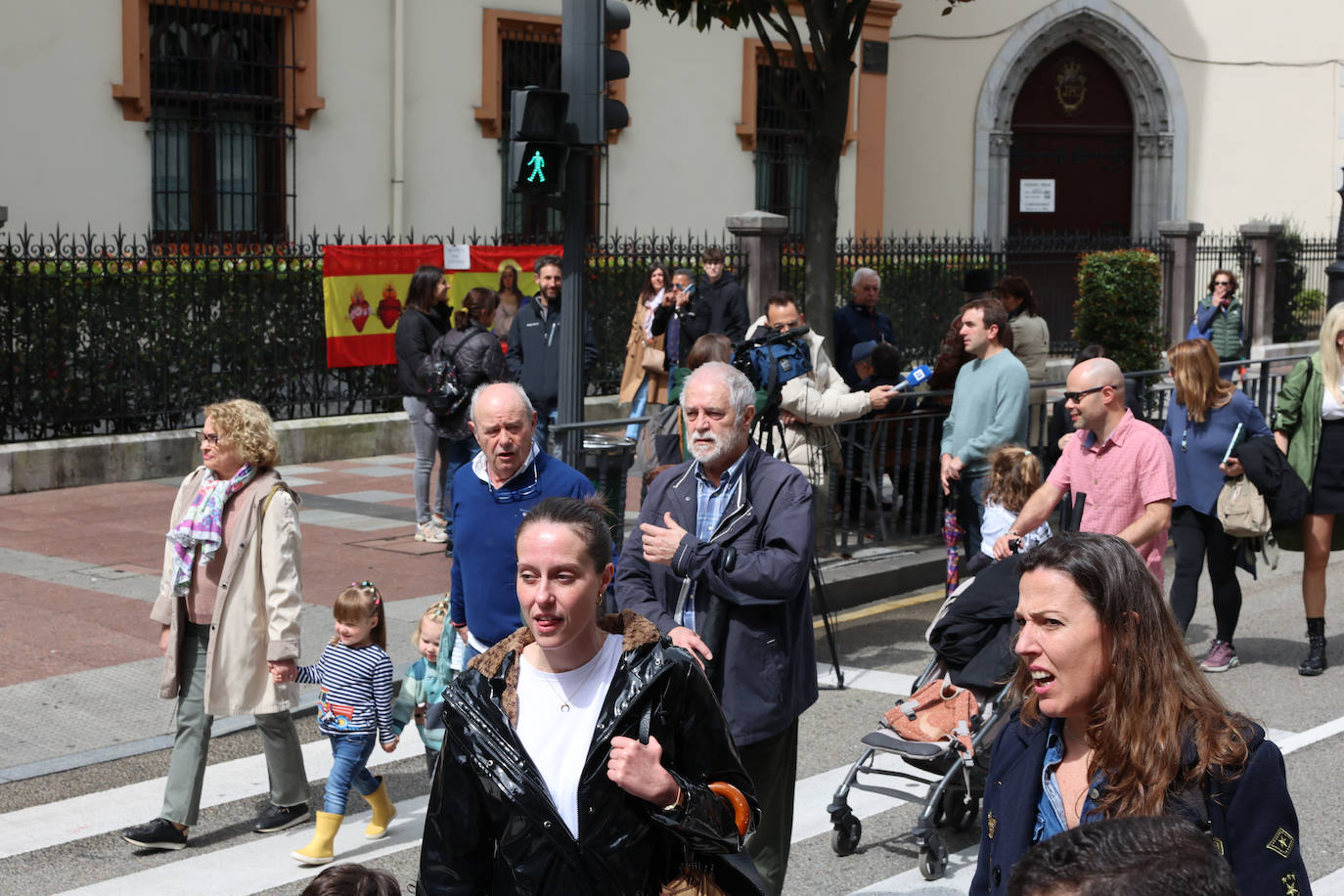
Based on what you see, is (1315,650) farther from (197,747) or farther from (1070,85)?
(1070,85)

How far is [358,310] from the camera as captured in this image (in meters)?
16.1

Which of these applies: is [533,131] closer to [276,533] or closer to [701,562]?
[276,533]

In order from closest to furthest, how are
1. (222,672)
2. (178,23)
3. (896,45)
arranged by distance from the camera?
(222,672) < (178,23) < (896,45)

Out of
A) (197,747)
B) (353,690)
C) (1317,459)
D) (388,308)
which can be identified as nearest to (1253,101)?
(388,308)

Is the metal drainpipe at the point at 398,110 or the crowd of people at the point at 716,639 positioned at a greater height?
the metal drainpipe at the point at 398,110

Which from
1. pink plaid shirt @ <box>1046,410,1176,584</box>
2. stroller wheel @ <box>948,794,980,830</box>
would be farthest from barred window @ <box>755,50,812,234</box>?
stroller wheel @ <box>948,794,980,830</box>

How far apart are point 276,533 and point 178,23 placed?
40.0ft

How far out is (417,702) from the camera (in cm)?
635

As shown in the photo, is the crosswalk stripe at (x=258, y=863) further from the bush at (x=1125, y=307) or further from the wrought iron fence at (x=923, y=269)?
the wrought iron fence at (x=923, y=269)

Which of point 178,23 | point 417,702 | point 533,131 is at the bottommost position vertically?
point 417,702

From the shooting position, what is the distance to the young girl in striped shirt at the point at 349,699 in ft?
19.3

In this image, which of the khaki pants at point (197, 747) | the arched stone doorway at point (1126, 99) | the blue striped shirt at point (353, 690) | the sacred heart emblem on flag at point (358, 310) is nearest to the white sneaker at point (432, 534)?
the sacred heart emblem on flag at point (358, 310)

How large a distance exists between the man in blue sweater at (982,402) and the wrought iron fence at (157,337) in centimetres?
797

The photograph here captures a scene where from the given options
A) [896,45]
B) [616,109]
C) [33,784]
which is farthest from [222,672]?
[896,45]
